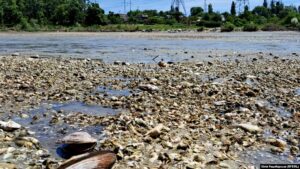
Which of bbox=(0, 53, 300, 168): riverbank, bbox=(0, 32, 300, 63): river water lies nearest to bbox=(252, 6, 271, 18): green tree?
bbox=(0, 32, 300, 63): river water

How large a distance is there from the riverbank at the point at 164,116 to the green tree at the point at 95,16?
110 metres

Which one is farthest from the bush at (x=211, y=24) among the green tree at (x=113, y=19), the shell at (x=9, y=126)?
the shell at (x=9, y=126)

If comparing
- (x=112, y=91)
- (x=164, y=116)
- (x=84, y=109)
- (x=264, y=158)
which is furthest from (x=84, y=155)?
(x=112, y=91)

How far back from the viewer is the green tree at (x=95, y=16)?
404ft

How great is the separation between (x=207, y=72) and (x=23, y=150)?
35.8 feet

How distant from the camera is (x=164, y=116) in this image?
28.2 feet

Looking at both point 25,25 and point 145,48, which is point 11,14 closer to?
point 25,25

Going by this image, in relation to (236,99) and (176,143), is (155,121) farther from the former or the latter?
(236,99)

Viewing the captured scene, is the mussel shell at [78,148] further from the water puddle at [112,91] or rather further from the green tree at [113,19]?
the green tree at [113,19]

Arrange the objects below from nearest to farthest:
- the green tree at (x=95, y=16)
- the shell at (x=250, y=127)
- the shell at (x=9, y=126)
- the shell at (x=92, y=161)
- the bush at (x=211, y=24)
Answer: the shell at (x=92, y=161), the shell at (x=9, y=126), the shell at (x=250, y=127), the bush at (x=211, y=24), the green tree at (x=95, y=16)

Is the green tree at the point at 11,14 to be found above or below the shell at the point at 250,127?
above

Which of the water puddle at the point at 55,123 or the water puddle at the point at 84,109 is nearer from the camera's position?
the water puddle at the point at 55,123

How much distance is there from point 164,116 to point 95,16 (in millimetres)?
118274

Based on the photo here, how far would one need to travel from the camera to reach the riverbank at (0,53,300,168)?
627cm
